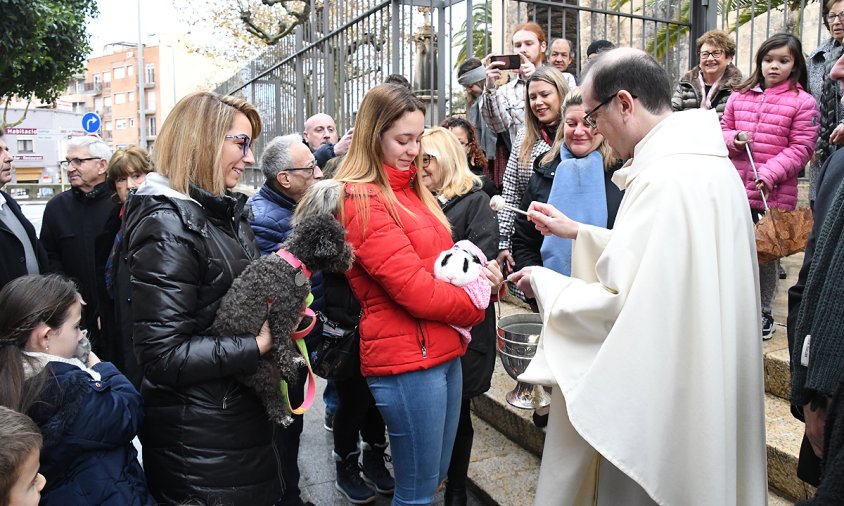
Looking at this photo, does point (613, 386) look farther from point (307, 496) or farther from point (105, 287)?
point (105, 287)

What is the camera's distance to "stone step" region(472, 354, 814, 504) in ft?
9.44

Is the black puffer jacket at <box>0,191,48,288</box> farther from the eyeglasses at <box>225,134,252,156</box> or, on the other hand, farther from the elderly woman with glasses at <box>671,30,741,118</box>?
the elderly woman with glasses at <box>671,30,741,118</box>

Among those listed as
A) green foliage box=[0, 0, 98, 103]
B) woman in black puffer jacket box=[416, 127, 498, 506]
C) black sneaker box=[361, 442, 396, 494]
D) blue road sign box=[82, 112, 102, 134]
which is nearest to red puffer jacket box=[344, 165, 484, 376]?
woman in black puffer jacket box=[416, 127, 498, 506]

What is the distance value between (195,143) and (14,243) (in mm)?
2118

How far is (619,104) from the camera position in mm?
2064

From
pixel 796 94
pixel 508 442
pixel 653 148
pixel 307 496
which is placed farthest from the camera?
pixel 796 94

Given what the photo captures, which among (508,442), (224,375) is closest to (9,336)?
(224,375)

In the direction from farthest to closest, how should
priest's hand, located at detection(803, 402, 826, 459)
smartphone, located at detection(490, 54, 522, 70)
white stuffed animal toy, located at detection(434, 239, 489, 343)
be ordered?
1. smartphone, located at detection(490, 54, 522, 70)
2. white stuffed animal toy, located at detection(434, 239, 489, 343)
3. priest's hand, located at detection(803, 402, 826, 459)

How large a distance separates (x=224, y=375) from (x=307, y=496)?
1.94 meters

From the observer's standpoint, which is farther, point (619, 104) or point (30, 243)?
point (30, 243)

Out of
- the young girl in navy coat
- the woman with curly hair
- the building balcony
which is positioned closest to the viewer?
the young girl in navy coat

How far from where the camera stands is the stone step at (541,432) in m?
2.88

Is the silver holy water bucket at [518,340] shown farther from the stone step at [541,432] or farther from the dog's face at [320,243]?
the dog's face at [320,243]

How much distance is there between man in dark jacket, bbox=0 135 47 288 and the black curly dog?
218 cm
